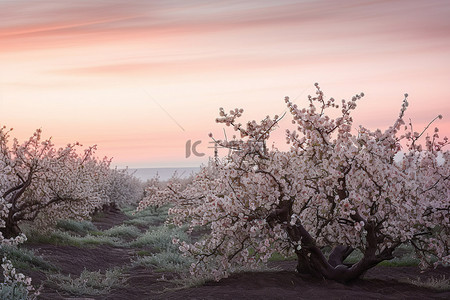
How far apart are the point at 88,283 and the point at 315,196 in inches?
243

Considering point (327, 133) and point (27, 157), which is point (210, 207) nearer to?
point (327, 133)

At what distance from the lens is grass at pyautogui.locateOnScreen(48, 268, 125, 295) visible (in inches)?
478

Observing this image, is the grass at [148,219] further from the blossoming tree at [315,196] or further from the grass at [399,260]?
Answer: the blossoming tree at [315,196]

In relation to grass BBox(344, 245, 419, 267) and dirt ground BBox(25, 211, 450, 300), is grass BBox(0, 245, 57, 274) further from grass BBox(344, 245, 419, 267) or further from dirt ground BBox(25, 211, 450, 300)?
grass BBox(344, 245, 419, 267)

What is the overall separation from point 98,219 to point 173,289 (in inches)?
925

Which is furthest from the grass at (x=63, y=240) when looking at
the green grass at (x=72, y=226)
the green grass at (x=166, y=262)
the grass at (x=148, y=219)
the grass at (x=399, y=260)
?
the grass at (x=399, y=260)

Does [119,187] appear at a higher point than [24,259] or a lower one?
higher

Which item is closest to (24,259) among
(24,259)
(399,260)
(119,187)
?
(24,259)

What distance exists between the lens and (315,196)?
10.4 m

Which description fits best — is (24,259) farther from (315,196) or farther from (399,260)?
(399,260)

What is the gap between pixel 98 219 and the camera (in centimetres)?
3388

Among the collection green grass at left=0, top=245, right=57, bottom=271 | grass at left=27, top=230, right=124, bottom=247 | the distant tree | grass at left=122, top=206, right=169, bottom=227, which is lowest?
green grass at left=0, top=245, right=57, bottom=271

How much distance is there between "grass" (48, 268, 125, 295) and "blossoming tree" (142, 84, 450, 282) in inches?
111

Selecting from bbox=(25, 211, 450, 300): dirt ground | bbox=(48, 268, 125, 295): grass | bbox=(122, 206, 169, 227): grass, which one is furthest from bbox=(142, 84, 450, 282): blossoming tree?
Result: bbox=(122, 206, 169, 227): grass
